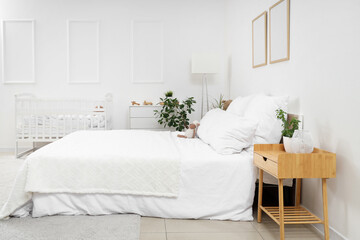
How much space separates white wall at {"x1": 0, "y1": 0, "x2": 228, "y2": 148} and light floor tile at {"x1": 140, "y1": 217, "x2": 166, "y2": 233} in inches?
124

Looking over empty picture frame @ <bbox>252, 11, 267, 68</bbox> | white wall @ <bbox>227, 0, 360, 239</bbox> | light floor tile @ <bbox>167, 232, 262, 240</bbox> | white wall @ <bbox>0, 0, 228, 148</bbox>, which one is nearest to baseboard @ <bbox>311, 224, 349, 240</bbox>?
white wall @ <bbox>227, 0, 360, 239</bbox>

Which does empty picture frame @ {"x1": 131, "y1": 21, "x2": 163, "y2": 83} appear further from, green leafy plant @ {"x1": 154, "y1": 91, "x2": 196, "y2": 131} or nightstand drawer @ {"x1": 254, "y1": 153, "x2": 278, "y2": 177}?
nightstand drawer @ {"x1": 254, "y1": 153, "x2": 278, "y2": 177}

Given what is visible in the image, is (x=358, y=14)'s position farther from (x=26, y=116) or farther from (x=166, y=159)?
(x=26, y=116)

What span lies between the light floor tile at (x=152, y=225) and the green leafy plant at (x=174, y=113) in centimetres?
255

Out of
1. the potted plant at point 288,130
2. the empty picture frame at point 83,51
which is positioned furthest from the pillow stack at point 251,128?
the empty picture frame at point 83,51

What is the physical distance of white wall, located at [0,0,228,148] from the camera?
5328 mm

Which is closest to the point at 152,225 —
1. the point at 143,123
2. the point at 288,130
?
the point at 288,130

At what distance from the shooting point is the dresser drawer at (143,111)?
5012 millimetres

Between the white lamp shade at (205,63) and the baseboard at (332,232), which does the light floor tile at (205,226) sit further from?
the white lamp shade at (205,63)

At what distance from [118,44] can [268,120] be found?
335cm

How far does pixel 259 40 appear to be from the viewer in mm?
3643

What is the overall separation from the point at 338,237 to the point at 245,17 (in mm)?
2914

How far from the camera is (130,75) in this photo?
17.7ft

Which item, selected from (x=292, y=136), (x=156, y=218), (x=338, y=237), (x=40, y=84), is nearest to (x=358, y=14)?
(x=292, y=136)
